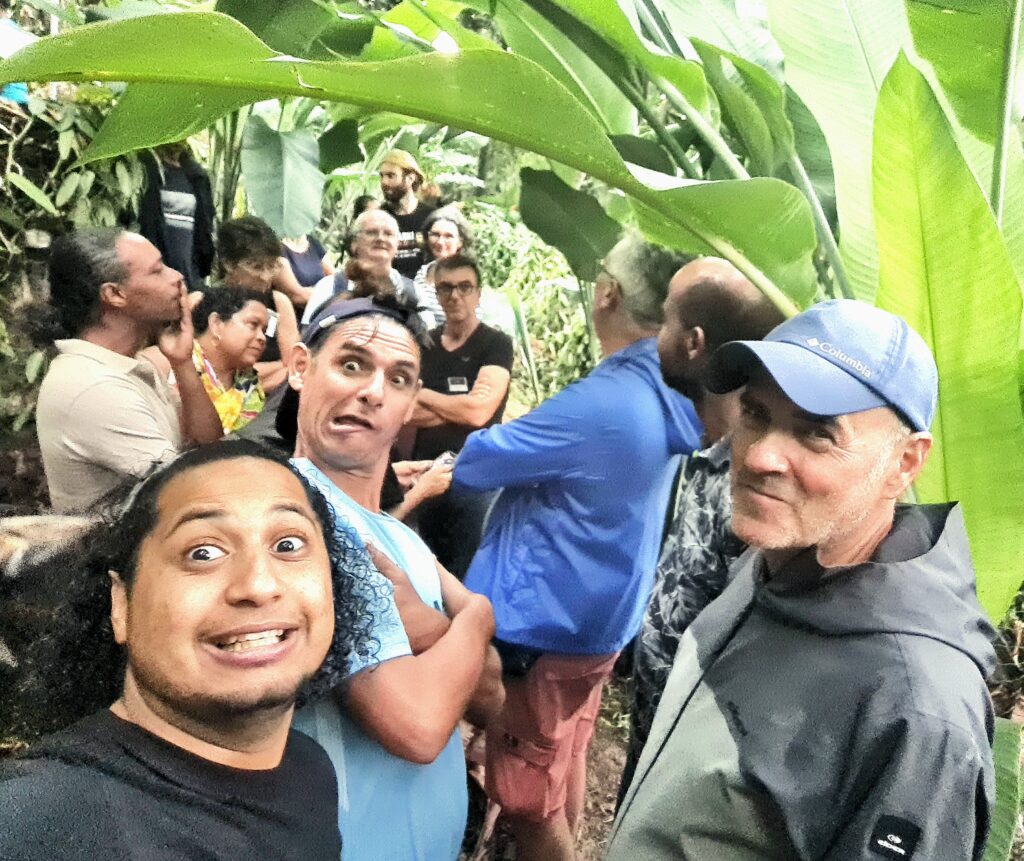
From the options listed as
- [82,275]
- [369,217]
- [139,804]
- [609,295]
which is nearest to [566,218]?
[609,295]

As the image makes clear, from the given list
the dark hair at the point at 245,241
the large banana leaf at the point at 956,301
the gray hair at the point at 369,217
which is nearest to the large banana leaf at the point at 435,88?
the large banana leaf at the point at 956,301

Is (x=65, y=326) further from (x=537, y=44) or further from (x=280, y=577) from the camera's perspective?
(x=537, y=44)

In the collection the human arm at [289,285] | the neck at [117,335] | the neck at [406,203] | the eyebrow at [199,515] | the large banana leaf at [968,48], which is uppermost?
the large banana leaf at [968,48]

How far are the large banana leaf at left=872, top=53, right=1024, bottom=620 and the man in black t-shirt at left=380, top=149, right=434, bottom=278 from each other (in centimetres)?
57

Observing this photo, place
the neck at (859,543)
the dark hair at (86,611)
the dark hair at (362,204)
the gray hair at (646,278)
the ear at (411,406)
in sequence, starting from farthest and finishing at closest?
1. the dark hair at (362,204)
2. the gray hair at (646,278)
3. the ear at (411,406)
4. the neck at (859,543)
5. the dark hair at (86,611)

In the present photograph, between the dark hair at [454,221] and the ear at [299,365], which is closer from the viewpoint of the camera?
the ear at [299,365]

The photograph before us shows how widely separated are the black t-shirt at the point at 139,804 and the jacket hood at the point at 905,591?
0.38 metres

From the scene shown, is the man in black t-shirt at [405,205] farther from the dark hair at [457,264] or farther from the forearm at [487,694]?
the forearm at [487,694]

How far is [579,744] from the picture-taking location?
1.05m

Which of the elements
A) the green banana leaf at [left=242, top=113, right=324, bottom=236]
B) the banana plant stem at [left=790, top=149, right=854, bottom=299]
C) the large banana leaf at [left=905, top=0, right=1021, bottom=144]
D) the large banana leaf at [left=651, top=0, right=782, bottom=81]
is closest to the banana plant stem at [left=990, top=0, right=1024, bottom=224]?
the large banana leaf at [left=905, top=0, right=1021, bottom=144]

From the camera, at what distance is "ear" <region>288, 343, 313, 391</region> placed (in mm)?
654

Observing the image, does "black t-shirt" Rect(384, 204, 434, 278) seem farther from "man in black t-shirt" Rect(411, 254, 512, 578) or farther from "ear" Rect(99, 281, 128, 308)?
"ear" Rect(99, 281, 128, 308)

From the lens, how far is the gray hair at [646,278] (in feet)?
2.97

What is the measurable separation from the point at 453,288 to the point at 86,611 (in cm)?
62
